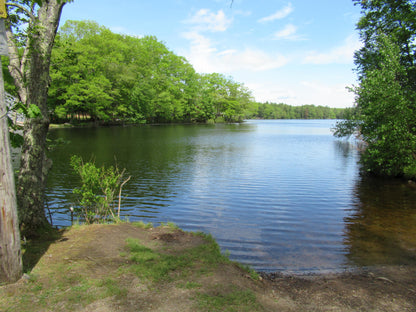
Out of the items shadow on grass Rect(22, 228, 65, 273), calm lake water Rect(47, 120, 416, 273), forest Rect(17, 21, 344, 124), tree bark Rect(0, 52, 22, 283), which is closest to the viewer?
tree bark Rect(0, 52, 22, 283)

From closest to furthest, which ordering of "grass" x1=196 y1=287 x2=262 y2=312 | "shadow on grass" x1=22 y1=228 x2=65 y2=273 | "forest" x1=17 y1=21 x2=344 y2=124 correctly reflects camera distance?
"grass" x1=196 y1=287 x2=262 y2=312
"shadow on grass" x1=22 y1=228 x2=65 y2=273
"forest" x1=17 y1=21 x2=344 y2=124

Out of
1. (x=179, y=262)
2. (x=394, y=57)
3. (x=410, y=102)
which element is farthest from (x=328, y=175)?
(x=179, y=262)

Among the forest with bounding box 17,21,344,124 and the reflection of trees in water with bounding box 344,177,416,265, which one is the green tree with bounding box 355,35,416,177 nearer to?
the reflection of trees in water with bounding box 344,177,416,265

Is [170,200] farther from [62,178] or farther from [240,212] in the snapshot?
[62,178]

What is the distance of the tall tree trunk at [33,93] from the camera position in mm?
5031

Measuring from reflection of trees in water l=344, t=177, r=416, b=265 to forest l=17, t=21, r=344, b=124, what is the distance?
23.4 metres

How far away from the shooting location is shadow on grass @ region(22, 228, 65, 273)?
4130 mm

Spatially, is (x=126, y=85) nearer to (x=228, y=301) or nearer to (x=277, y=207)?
(x=277, y=207)

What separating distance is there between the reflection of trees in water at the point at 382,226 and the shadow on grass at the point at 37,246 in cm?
636

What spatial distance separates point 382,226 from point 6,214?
9.94m

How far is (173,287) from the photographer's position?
12.5 ft

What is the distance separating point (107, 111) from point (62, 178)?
140 ft

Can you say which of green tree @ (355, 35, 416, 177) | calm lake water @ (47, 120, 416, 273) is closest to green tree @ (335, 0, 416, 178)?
green tree @ (355, 35, 416, 177)

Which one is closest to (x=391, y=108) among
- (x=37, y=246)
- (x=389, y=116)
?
(x=389, y=116)
